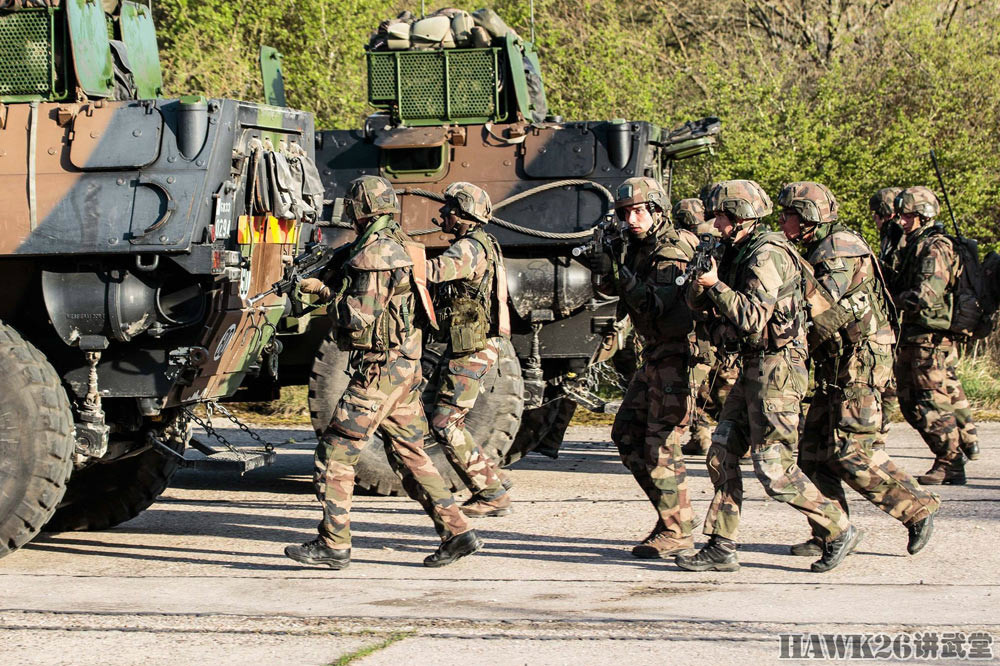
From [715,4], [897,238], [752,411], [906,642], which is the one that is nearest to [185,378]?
[752,411]

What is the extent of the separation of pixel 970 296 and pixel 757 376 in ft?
12.4

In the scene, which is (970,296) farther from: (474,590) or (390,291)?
(474,590)

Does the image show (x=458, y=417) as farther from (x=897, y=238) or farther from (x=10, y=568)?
(x=897, y=238)

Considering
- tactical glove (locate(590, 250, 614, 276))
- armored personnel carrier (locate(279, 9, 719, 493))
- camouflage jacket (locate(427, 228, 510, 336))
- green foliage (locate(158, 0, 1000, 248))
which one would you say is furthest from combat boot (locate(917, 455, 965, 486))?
green foliage (locate(158, 0, 1000, 248))

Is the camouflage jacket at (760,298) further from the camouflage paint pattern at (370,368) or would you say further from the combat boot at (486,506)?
the combat boot at (486,506)

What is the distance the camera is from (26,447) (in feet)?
20.3

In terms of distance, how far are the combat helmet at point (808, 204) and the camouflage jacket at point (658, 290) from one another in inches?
21.8

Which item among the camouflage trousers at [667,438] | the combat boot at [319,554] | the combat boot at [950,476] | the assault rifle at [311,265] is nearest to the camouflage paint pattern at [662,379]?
the camouflage trousers at [667,438]

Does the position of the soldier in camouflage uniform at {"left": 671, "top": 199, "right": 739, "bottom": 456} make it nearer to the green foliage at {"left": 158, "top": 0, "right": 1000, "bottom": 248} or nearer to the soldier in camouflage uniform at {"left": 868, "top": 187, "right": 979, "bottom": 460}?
the soldier in camouflage uniform at {"left": 868, "top": 187, "right": 979, "bottom": 460}

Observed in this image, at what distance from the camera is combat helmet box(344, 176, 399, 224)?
6582 mm

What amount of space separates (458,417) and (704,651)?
281 cm

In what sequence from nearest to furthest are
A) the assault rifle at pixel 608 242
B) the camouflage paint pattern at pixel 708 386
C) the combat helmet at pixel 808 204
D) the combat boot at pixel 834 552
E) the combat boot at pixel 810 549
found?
the combat boot at pixel 834 552 < the combat helmet at pixel 808 204 < the assault rifle at pixel 608 242 < the combat boot at pixel 810 549 < the camouflage paint pattern at pixel 708 386

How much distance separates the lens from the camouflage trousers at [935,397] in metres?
9.15

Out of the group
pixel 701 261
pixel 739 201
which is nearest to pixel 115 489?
pixel 701 261
